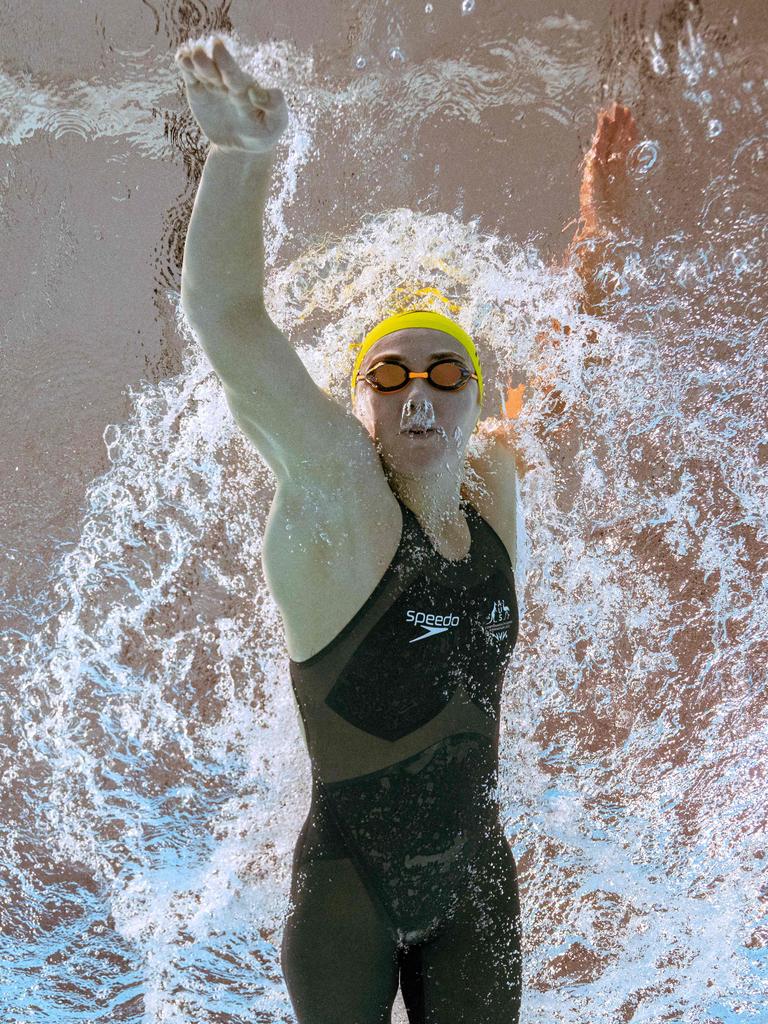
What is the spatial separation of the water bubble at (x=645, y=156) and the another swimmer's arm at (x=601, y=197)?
65mm

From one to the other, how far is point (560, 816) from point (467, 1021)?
6.47 feet

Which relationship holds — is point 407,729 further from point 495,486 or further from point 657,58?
point 657,58

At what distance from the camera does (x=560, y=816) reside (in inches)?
157

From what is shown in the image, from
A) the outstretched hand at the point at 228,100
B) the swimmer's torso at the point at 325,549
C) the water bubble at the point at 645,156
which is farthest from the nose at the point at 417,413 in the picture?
the water bubble at the point at 645,156

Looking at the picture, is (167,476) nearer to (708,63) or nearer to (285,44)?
(285,44)

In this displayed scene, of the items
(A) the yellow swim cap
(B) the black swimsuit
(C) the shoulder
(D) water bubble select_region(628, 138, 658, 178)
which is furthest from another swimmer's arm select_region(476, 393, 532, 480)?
(D) water bubble select_region(628, 138, 658, 178)

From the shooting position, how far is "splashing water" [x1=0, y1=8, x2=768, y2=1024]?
342 cm

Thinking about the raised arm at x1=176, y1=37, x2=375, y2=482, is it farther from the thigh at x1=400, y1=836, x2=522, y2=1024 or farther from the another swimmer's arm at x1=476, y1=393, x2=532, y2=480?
the thigh at x1=400, y1=836, x2=522, y2=1024

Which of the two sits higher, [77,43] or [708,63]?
[77,43]

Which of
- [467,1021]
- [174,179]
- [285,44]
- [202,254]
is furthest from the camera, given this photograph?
[174,179]

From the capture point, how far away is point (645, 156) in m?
3.34

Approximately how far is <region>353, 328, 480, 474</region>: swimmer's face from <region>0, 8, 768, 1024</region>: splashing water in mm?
813

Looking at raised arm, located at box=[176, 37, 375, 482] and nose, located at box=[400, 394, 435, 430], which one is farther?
nose, located at box=[400, 394, 435, 430]

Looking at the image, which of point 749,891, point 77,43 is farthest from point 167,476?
point 749,891
